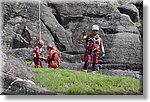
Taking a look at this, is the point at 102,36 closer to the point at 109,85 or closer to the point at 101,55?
the point at 101,55

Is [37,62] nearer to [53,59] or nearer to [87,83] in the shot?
[53,59]

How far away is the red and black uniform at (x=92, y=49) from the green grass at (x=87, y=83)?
0.37 feet

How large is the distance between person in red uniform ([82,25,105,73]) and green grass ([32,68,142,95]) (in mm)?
102

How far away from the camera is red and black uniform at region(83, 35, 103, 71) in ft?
10.7

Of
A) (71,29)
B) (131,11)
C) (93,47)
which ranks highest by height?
(131,11)

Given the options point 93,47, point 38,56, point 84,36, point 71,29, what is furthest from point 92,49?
point 38,56

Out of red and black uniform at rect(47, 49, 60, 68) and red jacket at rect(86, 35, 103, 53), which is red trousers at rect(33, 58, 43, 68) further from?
red jacket at rect(86, 35, 103, 53)

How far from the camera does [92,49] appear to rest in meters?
3.26

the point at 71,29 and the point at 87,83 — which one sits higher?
the point at 71,29

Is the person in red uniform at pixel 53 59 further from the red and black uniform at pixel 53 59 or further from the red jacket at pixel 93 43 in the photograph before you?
the red jacket at pixel 93 43

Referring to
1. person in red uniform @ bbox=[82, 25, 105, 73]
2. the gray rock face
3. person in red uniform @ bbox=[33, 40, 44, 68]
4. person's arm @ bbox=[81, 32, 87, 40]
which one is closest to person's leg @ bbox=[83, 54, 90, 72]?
person in red uniform @ bbox=[82, 25, 105, 73]

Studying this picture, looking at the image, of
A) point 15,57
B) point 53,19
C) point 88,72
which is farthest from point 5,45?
point 88,72

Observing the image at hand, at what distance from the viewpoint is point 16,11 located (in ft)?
10.8

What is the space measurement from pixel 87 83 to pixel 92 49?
0.27 metres
